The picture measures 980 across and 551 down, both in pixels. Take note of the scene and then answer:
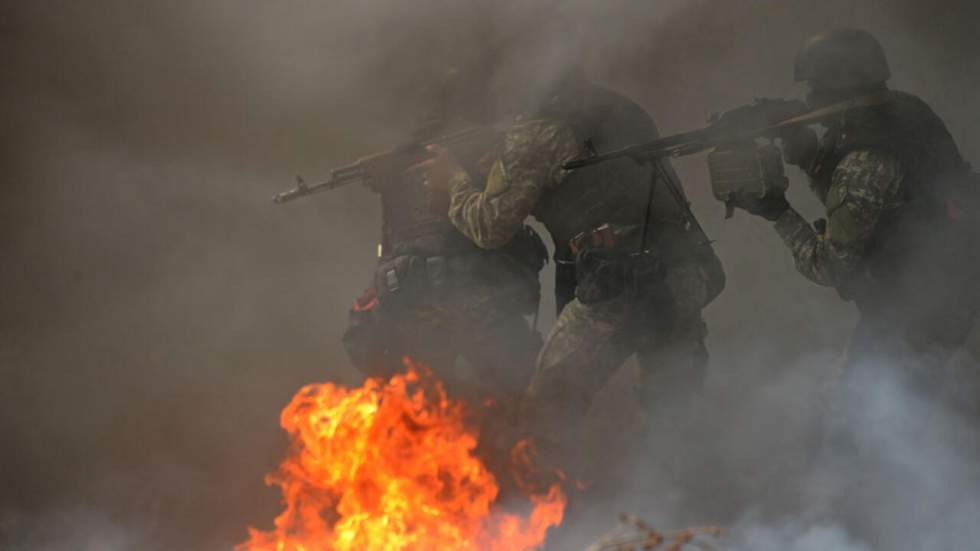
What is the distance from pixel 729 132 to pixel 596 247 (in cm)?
82

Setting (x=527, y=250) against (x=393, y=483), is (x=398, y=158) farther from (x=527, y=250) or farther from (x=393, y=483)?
(x=393, y=483)

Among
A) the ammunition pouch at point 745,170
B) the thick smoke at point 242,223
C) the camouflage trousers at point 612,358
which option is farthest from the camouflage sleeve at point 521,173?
the thick smoke at point 242,223

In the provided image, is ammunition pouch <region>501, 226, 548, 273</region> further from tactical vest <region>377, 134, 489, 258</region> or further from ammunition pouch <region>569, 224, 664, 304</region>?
ammunition pouch <region>569, 224, 664, 304</region>

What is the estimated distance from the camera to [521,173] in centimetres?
445

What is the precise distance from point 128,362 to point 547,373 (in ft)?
16.8

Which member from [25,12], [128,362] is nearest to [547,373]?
[128,362]

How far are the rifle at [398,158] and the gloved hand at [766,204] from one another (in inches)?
61.7

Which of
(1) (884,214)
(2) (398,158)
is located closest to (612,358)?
(1) (884,214)

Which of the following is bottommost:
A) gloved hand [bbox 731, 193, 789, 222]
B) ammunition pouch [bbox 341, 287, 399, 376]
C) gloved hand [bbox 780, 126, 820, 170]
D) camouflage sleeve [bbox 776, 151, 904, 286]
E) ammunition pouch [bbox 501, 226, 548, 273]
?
camouflage sleeve [bbox 776, 151, 904, 286]

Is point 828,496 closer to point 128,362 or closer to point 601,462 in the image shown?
point 601,462

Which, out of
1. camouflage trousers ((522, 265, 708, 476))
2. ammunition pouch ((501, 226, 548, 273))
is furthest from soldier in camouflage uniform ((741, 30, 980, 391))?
ammunition pouch ((501, 226, 548, 273))

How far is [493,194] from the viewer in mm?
4520

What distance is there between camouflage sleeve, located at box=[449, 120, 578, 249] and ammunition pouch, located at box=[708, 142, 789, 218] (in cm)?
69

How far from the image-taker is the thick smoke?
6.16 meters
